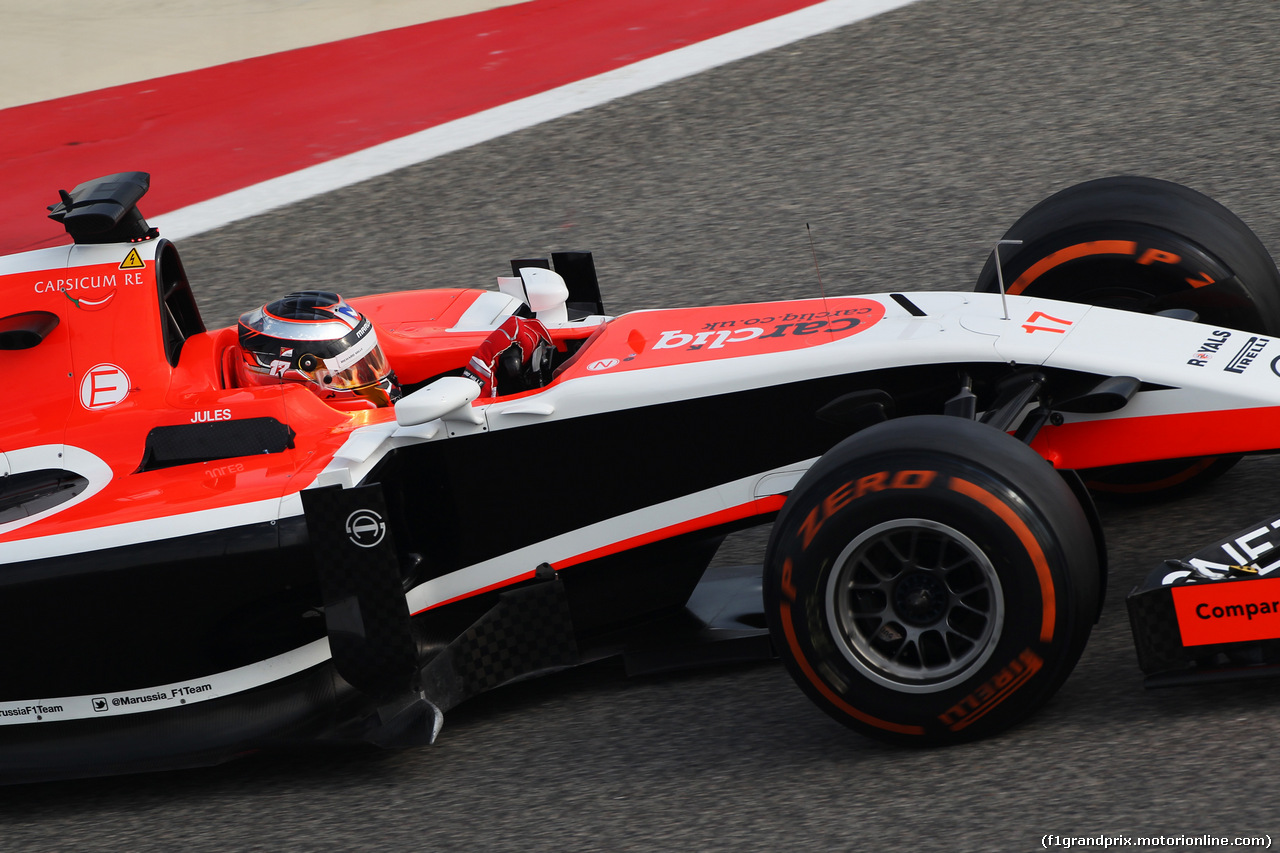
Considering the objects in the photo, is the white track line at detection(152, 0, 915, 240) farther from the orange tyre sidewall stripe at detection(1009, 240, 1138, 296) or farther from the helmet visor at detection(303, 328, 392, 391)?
the orange tyre sidewall stripe at detection(1009, 240, 1138, 296)

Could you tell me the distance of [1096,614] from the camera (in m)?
3.20

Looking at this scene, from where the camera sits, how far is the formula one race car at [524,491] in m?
3.28

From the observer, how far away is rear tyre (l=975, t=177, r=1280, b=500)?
423 cm

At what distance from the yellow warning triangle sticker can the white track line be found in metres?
4.13

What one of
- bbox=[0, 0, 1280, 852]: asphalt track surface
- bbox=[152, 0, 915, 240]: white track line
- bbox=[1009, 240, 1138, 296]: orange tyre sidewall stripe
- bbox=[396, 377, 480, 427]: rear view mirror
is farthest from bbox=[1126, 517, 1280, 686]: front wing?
bbox=[152, 0, 915, 240]: white track line

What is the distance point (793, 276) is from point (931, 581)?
3.96m

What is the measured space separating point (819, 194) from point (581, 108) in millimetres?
2114

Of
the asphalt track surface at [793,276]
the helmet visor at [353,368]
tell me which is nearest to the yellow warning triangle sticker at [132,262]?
the helmet visor at [353,368]

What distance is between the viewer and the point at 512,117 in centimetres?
935

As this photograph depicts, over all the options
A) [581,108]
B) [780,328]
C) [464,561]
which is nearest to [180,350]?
[464,561]

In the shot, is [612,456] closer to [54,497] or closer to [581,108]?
[54,497]

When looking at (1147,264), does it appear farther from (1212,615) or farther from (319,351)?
(319,351)

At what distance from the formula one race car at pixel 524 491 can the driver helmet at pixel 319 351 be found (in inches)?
0.4

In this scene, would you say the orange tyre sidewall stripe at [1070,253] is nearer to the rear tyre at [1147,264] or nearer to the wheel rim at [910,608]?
the rear tyre at [1147,264]
